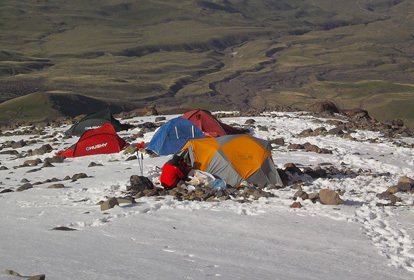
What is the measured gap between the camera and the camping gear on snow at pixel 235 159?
51.5 ft

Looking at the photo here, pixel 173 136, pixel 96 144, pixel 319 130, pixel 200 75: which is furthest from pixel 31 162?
pixel 200 75

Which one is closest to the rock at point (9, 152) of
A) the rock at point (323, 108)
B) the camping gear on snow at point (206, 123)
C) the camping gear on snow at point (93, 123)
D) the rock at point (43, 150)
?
the rock at point (43, 150)

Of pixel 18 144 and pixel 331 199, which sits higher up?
pixel 331 199

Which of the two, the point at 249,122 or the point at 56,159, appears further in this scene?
the point at 249,122

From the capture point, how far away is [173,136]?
21.4m

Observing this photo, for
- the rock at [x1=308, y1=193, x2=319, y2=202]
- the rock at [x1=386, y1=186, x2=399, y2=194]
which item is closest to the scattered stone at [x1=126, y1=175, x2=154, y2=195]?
the rock at [x1=308, y1=193, x2=319, y2=202]

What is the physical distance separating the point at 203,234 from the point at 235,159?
5136 mm

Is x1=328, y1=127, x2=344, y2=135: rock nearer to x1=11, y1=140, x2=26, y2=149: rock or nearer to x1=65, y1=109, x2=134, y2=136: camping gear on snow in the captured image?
x1=65, y1=109, x2=134, y2=136: camping gear on snow

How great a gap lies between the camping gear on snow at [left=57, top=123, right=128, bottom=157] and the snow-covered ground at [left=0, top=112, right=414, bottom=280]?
12.9 feet

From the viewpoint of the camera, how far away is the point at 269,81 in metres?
138

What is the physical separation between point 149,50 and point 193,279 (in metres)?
182

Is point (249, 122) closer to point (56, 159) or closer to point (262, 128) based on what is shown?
point (262, 128)

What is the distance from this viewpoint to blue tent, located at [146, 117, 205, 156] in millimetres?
21016

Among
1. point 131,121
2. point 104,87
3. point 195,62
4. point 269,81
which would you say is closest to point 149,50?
point 195,62
